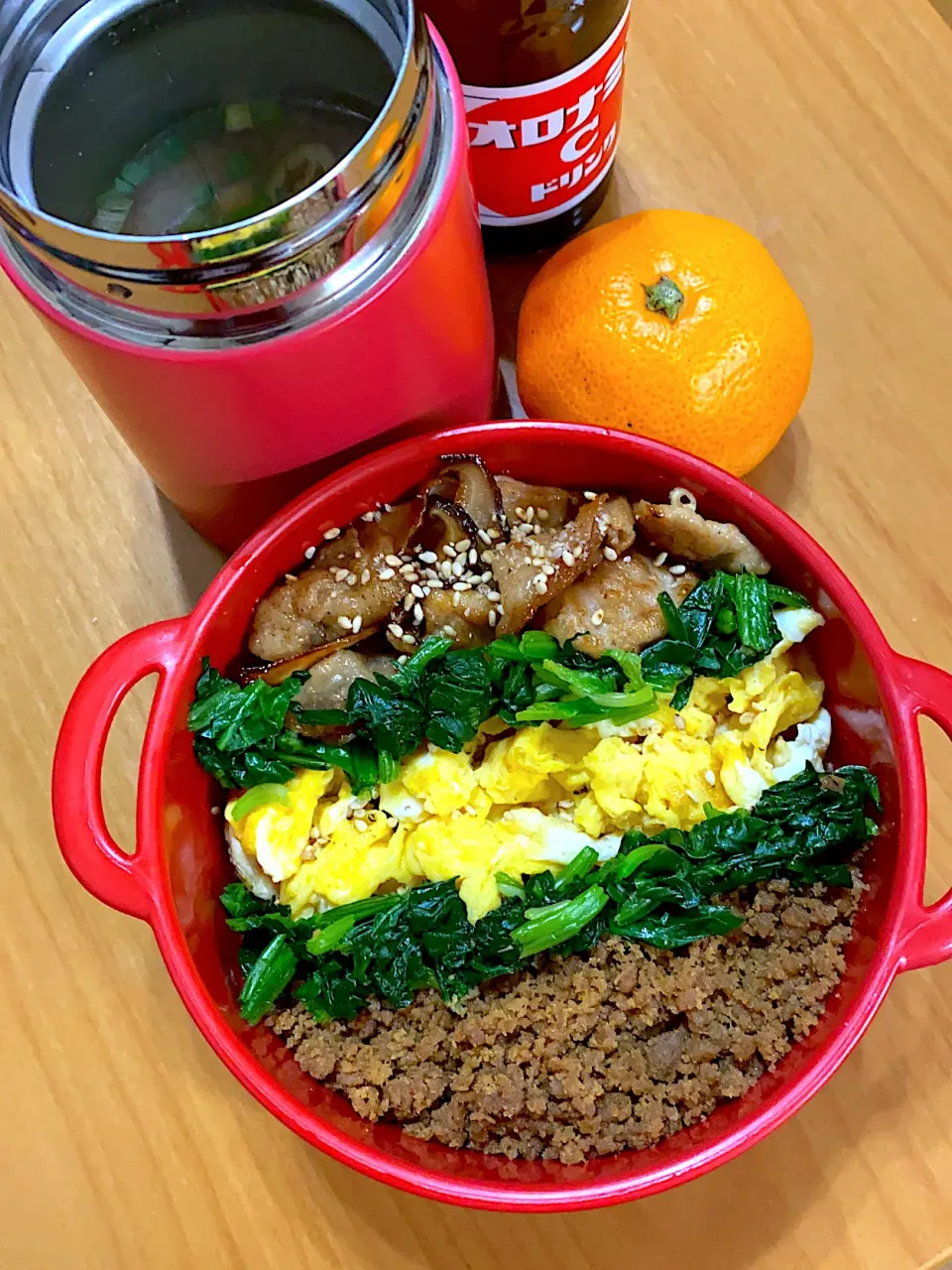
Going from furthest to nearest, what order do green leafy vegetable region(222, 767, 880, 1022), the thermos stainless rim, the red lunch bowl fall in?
Answer: green leafy vegetable region(222, 767, 880, 1022), the red lunch bowl, the thermos stainless rim

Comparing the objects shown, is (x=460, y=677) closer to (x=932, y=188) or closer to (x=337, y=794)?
(x=337, y=794)

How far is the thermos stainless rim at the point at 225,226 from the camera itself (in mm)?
625

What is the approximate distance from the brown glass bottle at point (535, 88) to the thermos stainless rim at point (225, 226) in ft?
0.43

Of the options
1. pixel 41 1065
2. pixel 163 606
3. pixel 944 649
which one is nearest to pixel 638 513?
pixel 944 649

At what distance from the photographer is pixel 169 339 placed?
2.37 ft

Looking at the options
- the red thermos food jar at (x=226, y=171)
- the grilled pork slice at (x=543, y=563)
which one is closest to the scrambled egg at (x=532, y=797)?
the grilled pork slice at (x=543, y=563)

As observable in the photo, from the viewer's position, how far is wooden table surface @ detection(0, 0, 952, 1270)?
973 millimetres

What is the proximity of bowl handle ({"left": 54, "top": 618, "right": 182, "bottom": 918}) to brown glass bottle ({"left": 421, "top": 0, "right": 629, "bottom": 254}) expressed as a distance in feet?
1.61

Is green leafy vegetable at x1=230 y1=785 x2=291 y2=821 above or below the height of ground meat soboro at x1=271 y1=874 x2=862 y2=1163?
above

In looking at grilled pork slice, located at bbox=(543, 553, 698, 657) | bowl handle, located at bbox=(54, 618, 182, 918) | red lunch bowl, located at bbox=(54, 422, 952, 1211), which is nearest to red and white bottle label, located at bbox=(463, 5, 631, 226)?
red lunch bowl, located at bbox=(54, 422, 952, 1211)

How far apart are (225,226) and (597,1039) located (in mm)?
655

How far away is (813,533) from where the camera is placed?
111 centimetres

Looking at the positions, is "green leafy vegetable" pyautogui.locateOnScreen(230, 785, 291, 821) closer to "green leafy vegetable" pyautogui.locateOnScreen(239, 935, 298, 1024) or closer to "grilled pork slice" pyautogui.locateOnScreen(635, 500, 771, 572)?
"green leafy vegetable" pyautogui.locateOnScreen(239, 935, 298, 1024)

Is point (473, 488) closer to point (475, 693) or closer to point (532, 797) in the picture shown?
point (475, 693)
